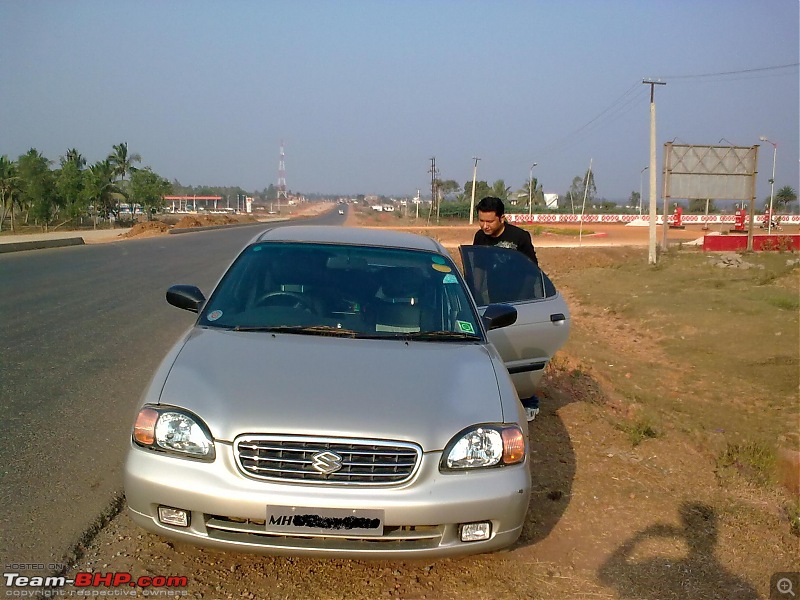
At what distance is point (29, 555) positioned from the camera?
10.9ft

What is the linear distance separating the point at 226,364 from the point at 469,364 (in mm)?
1178

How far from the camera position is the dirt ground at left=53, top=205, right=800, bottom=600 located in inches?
128

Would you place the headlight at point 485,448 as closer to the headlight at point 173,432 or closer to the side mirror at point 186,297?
the headlight at point 173,432

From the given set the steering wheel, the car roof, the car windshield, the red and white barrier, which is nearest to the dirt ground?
the car windshield

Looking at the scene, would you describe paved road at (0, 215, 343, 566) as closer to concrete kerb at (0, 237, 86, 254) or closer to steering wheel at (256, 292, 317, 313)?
steering wheel at (256, 292, 317, 313)

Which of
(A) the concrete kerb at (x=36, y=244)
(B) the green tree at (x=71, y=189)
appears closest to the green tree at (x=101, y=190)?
(B) the green tree at (x=71, y=189)

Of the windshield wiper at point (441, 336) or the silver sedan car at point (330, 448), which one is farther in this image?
the windshield wiper at point (441, 336)

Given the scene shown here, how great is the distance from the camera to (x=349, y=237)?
4.79m

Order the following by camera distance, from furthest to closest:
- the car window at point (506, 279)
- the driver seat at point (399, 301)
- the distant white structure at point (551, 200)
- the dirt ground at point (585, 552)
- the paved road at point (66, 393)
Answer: the distant white structure at point (551, 200) → the car window at point (506, 279) → the driver seat at point (399, 301) → the paved road at point (66, 393) → the dirt ground at point (585, 552)

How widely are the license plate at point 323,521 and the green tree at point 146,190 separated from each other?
256 ft

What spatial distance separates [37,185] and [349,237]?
2598 inches

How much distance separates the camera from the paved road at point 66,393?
3.78m

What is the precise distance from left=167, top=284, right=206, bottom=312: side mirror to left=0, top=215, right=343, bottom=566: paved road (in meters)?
1.14

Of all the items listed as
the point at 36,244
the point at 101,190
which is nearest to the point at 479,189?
the point at 101,190
